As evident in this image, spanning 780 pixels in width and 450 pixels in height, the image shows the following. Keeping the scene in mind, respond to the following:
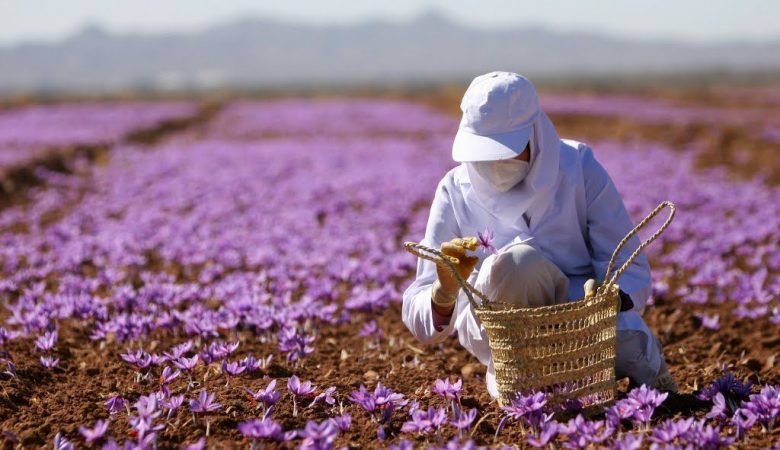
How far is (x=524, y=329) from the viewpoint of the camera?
2.86 meters

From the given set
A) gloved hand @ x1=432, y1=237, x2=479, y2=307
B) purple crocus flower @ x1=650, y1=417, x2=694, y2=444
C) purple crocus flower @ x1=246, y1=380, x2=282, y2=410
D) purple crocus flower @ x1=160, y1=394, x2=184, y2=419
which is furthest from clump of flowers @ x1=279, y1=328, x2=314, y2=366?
purple crocus flower @ x1=650, y1=417, x2=694, y2=444

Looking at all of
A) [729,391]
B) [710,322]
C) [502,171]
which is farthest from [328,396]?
[710,322]

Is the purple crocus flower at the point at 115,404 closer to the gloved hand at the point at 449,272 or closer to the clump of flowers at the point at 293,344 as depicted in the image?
the clump of flowers at the point at 293,344

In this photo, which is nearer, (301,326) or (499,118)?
(499,118)

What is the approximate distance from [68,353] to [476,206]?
251cm

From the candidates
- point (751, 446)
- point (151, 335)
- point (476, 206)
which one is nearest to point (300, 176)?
point (151, 335)

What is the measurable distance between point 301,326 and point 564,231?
6.30 ft

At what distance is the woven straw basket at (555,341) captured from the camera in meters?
2.85

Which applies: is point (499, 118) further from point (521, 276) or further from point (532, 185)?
point (521, 276)

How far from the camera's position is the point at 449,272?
2.94 m

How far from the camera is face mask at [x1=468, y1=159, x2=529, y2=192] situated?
306 centimetres

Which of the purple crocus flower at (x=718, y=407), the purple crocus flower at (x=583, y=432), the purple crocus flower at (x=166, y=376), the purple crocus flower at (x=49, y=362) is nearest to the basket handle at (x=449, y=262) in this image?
the purple crocus flower at (x=583, y=432)

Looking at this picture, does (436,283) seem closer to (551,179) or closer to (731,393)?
(551,179)

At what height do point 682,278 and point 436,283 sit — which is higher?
point 436,283
